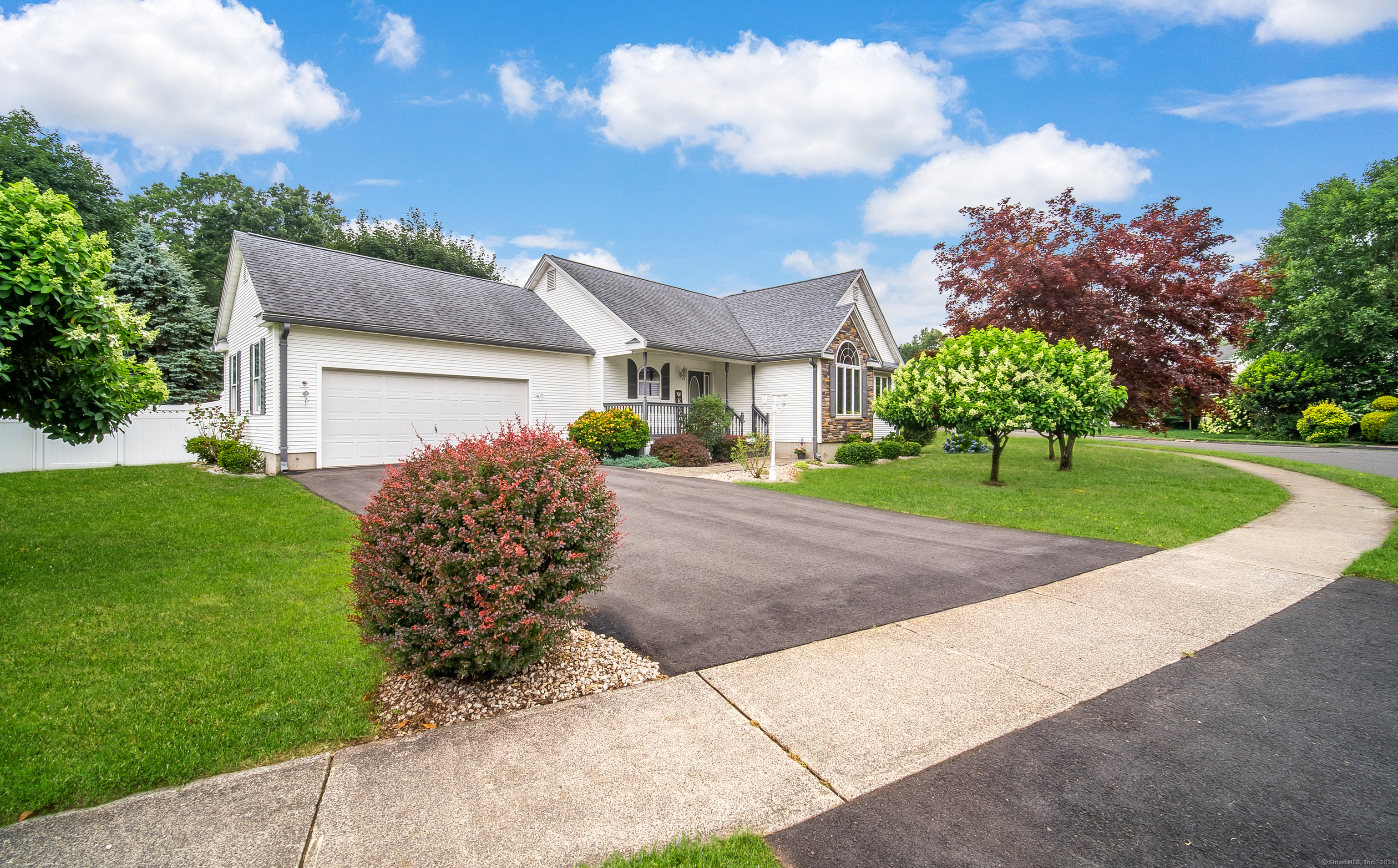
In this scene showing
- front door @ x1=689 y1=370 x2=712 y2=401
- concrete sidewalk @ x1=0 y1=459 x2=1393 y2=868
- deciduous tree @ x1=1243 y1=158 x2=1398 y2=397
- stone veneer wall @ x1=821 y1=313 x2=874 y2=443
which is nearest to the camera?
concrete sidewalk @ x1=0 y1=459 x2=1393 y2=868

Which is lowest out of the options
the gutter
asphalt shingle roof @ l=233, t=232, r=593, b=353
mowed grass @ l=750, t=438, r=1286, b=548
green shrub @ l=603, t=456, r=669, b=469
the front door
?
mowed grass @ l=750, t=438, r=1286, b=548

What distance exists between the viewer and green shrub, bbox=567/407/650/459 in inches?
651

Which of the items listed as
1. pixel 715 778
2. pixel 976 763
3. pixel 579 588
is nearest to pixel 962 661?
pixel 976 763

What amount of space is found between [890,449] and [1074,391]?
7201mm

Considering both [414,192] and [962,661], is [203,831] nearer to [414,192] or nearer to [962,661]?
[962,661]

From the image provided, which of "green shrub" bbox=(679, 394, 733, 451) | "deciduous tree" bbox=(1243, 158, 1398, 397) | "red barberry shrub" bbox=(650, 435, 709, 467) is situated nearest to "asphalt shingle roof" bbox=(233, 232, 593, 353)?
"green shrub" bbox=(679, 394, 733, 451)

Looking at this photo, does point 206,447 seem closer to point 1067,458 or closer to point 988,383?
point 988,383

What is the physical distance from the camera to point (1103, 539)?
7688 mm

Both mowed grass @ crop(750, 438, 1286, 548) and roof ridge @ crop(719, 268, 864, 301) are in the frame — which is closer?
mowed grass @ crop(750, 438, 1286, 548)

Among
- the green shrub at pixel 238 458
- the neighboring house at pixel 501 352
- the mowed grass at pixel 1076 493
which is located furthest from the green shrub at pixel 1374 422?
the green shrub at pixel 238 458

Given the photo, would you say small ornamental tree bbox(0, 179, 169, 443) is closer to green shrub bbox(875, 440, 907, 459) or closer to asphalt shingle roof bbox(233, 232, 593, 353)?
asphalt shingle roof bbox(233, 232, 593, 353)

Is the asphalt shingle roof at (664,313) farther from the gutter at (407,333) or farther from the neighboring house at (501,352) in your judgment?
the gutter at (407,333)

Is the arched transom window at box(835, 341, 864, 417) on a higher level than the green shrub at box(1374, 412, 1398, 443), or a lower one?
higher

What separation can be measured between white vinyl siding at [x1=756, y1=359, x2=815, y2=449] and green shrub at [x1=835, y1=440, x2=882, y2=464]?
132 centimetres
